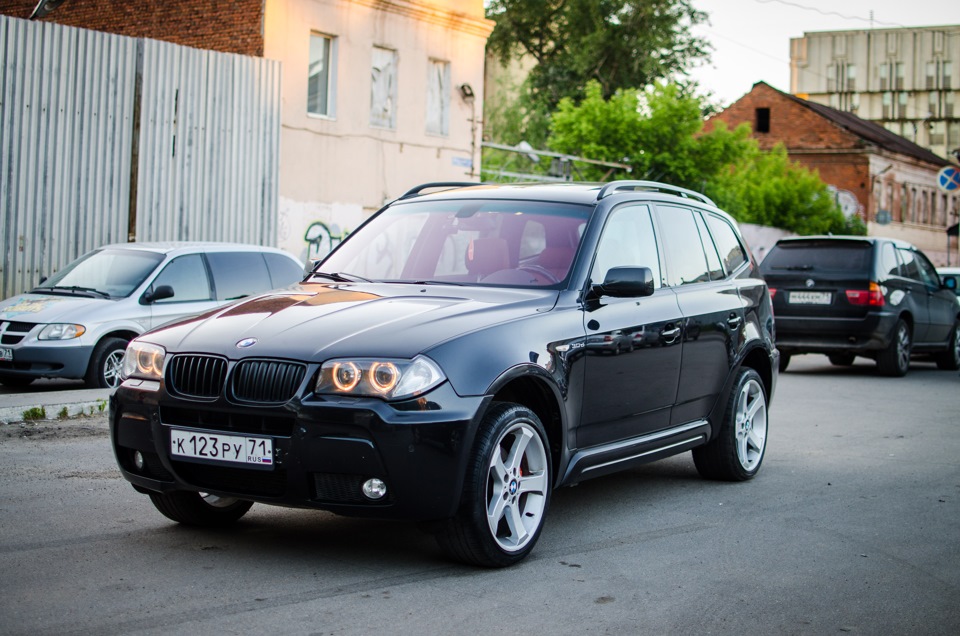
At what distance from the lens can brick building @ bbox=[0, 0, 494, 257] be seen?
80.1 feet

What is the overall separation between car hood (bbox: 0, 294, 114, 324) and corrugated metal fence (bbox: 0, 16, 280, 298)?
5.43 metres

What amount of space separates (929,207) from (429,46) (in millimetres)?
59352

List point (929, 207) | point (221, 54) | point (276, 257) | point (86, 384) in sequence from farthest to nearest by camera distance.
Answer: point (929, 207)
point (221, 54)
point (276, 257)
point (86, 384)

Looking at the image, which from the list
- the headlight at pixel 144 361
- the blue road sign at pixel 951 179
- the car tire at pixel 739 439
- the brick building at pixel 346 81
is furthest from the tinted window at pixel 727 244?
the blue road sign at pixel 951 179

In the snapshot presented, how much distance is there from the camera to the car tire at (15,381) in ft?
40.8

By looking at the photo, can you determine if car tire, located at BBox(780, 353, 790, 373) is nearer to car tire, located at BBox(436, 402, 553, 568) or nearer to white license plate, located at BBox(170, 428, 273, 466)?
car tire, located at BBox(436, 402, 553, 568)

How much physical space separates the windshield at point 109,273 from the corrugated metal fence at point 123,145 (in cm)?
493

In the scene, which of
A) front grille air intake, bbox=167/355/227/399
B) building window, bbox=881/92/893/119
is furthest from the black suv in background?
building window, bbox=881/92/893/119

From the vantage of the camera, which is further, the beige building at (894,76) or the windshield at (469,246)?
the beige building at (894,76)

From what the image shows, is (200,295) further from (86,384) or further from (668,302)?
(668,302)

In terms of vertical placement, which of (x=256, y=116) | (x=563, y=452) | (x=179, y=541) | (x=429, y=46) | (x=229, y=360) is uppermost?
(x=429, y=46)

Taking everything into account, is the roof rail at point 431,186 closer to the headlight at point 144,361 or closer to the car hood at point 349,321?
the car hood at point 349,321

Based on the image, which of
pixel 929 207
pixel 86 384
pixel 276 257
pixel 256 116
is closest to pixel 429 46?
pixel 256 116

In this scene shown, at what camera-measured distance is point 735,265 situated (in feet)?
26.6
